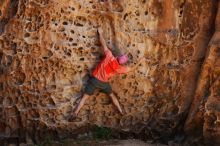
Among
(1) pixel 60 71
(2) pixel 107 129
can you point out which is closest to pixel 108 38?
(1) pixel 60 71

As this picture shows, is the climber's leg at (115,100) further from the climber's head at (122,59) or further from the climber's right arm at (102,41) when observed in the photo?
the climber's right arm at (102,41)

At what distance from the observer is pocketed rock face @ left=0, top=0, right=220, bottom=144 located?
5.86m

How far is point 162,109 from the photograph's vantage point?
21.2 ft

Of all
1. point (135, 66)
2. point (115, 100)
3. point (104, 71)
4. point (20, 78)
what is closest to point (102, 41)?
point (104, 71)

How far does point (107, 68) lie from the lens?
5941mm

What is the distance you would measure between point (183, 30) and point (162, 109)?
1066 millimetres

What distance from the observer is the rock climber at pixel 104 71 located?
5902 millimetres

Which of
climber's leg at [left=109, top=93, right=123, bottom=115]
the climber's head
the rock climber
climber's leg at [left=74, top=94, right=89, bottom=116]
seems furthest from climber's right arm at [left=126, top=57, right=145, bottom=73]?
climber's leg at [left=74, top=94, right=89, bottom=116]

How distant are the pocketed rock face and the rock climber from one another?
0.28 feet

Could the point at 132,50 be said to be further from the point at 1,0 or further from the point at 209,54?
the point at 1,0

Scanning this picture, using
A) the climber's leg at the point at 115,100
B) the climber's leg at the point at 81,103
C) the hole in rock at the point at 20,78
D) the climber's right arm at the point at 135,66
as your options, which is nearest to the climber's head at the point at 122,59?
the climber's right arm at the point at 135,66

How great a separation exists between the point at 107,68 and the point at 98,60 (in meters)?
0.17

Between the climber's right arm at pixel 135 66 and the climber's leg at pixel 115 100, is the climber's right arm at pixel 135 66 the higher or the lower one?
the higher one

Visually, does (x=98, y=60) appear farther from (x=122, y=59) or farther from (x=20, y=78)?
(x=20, y=78)
